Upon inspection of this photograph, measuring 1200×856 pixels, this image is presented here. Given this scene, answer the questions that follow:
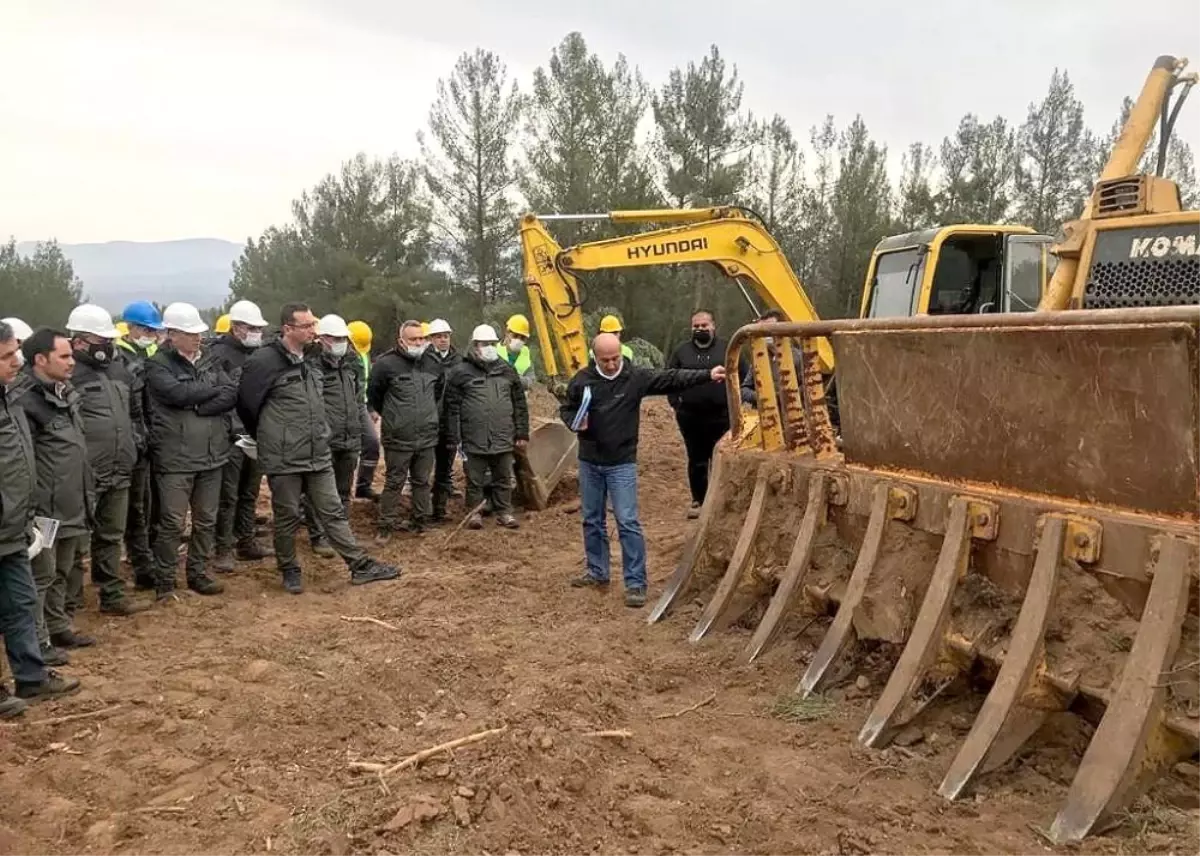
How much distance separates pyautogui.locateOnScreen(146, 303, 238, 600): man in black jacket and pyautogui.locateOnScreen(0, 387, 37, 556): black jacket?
5.21 ft

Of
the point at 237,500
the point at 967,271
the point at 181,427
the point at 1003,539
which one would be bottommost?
the point at 237,500

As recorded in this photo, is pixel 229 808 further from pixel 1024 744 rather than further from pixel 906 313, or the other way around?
pixel 906 313

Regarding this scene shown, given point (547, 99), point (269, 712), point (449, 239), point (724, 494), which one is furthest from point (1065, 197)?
point (269, 712)

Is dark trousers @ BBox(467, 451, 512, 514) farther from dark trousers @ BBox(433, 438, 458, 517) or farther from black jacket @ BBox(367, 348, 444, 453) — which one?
black jacket @ BBox(367, 348, 444, 453)

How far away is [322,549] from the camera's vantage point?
25.0ft

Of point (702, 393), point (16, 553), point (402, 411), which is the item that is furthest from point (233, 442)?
point (702, 393)

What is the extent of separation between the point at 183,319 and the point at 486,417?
9.15 feet

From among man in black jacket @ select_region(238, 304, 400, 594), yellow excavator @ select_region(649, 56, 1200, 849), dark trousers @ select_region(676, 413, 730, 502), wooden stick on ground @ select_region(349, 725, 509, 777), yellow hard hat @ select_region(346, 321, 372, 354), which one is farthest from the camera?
yellow hard hat @ select_region(346, 321, 372, 354)

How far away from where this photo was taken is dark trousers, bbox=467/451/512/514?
8594mm

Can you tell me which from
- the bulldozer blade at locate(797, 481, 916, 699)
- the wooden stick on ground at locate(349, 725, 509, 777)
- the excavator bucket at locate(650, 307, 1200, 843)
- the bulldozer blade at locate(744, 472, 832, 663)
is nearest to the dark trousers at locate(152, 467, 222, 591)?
the wooden stick on ground at locate(349, 725, 509, 777)

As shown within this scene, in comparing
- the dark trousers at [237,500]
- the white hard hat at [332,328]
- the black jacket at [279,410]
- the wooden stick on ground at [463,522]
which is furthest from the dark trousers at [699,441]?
the dark trousers at [237,500]

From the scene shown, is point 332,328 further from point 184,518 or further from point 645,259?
point 645,259

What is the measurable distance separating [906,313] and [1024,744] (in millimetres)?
5091

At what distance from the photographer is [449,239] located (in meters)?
29.6
